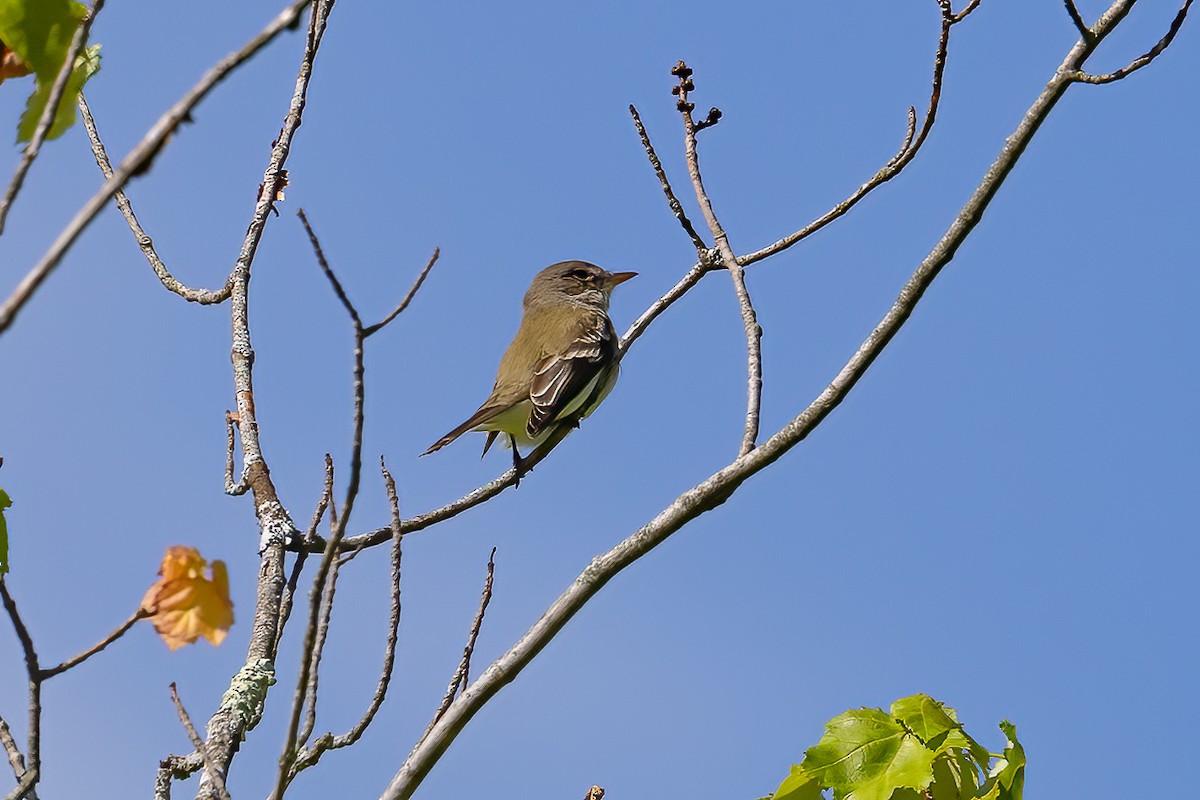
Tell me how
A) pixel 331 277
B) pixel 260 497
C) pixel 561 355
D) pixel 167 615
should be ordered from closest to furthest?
pixel 331 277 < pixel 167 615 < pixel 260 497 < pixel 561 355

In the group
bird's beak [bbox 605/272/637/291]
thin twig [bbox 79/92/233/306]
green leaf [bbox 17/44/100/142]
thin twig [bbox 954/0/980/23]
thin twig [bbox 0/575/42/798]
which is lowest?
thin twig [bbox 0/575/42/798]

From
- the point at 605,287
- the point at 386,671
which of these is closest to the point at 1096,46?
the point at 386,671

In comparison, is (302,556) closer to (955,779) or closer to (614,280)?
(955,779)

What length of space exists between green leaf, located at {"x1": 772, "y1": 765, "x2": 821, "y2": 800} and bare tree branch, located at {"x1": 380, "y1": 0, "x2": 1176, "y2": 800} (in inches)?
33.6

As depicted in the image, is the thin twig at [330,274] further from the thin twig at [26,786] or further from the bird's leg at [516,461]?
the bird's leg at [516,461]

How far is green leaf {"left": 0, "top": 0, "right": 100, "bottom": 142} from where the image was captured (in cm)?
196

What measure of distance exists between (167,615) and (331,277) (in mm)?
802

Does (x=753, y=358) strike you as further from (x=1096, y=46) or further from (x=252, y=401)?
(x=252, y=401)

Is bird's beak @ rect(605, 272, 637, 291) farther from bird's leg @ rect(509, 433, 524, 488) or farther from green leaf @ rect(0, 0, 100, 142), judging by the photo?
green leaf @ rect(0, 0, 100, 142)

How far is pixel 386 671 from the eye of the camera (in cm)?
353

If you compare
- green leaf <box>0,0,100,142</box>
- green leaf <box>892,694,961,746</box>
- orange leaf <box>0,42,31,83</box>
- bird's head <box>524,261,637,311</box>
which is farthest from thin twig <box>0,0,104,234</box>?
bird's head <box>524,261,637,311</box>

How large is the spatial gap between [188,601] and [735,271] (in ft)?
6.99

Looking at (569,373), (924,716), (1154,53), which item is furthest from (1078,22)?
(569,373)

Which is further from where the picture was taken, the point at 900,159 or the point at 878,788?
Answer: the point at 900,159
